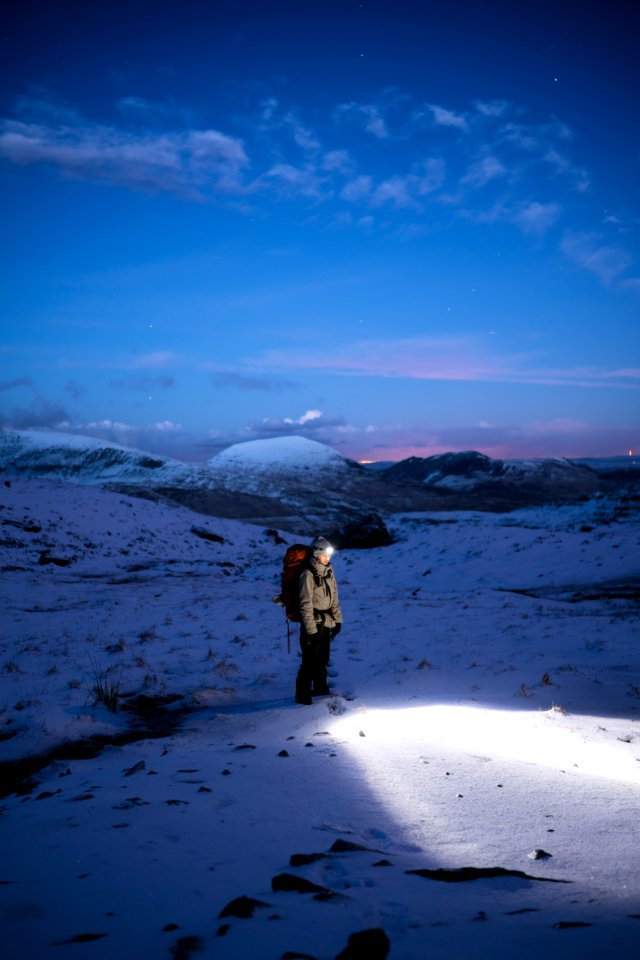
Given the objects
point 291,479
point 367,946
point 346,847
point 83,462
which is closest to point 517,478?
point 291,479

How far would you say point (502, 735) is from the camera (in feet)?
18.4

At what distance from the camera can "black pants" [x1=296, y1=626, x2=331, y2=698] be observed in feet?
24.3

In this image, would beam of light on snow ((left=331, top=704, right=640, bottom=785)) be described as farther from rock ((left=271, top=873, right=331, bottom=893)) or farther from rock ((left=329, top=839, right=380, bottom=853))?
rock ((left=271, top=873, right=331, bottom=893))

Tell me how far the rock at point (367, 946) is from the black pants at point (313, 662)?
517 centimetres

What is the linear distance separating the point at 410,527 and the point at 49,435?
164 metres

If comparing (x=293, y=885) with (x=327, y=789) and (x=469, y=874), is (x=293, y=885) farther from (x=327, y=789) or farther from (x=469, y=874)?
(x=327, y=789)

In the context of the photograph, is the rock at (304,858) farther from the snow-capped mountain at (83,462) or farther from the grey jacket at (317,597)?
the snow-capped mountain at (83,462)

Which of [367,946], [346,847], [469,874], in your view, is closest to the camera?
[367,946]

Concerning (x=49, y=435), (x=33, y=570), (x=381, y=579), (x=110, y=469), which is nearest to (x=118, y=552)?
(x=33, y=570)

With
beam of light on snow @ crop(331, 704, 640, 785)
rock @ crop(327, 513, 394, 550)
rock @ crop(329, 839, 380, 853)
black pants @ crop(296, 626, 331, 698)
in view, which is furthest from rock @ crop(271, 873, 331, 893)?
rock @ crop(327, 513, 394, 550)

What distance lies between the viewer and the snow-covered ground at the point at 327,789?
2.41 meters

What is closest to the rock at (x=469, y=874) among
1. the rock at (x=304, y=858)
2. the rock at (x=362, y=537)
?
the rock at (x=304, y=858)

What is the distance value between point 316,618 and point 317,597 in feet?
1.03

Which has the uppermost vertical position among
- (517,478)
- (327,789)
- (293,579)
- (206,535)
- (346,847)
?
(517,478)
